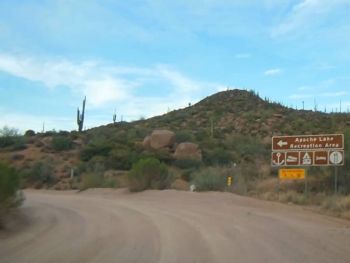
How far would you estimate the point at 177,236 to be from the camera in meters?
15.1

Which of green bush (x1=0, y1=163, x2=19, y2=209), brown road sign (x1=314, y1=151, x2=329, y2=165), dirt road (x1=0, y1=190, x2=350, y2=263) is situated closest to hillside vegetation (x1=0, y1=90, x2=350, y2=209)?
brown road sign (x1=314, y1=151, x2=329, y2=165)

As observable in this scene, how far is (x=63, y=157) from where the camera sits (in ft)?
229

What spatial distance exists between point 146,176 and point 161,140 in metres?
28.7

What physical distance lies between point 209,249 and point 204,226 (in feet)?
15.3

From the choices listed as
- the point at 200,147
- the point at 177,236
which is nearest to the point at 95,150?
the point at 200,147

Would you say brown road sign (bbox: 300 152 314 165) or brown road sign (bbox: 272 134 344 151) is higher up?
brown road sign (bbox: 272 134 344 151)

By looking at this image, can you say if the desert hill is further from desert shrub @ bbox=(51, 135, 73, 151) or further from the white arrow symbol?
the white arrow symbol

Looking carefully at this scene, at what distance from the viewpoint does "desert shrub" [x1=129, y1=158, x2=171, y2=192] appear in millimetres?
36812

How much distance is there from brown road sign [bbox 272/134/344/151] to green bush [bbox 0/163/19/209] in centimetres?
1511

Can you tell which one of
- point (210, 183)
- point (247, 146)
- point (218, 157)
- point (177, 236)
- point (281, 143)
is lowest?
point (177, 236)

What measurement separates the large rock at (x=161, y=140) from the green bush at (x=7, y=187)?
→ 44798 mm

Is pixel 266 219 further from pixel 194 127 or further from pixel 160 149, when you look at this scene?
pixel 194 127

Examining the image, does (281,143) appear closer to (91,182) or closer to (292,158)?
(292,158)

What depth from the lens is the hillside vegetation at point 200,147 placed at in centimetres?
3870
